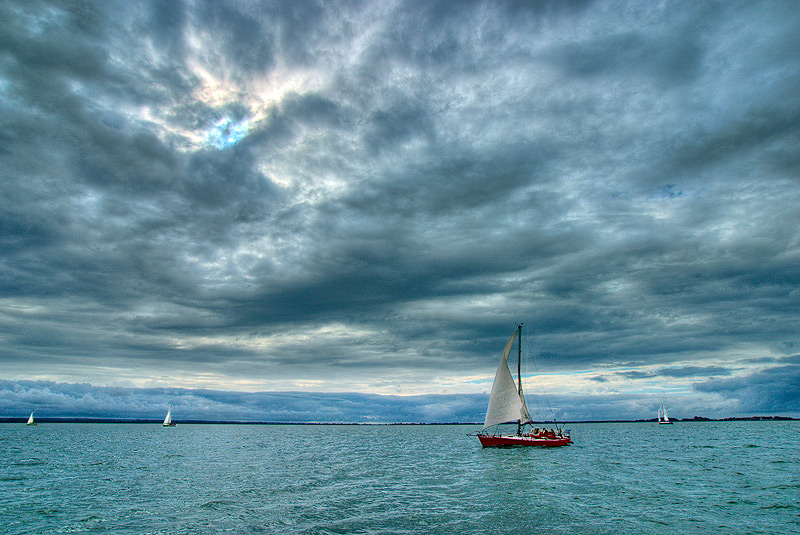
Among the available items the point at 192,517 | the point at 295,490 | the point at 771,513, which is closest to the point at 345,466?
the point at 295,490

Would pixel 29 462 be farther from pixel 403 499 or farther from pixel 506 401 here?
pixel 506 401

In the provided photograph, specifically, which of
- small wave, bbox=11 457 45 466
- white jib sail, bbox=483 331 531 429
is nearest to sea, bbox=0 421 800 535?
small wave, bbox=11 457 45 466

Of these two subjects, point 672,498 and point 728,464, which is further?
point 728,464

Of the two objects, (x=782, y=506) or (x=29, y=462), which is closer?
(x=782, y=506)

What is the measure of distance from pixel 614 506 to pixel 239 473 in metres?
38.0

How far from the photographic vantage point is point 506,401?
7950 cm

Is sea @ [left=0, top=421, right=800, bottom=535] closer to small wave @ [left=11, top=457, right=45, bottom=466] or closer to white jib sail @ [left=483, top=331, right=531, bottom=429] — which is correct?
small wave @ [left=11, top=457, right=45, bottom=466]

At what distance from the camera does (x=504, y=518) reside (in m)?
28.3

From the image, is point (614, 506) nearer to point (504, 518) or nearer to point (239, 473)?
point (504, 518)

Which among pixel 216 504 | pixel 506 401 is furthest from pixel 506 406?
pixel 216 504

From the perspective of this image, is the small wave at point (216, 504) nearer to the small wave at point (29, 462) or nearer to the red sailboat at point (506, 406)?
the small wave at point (29, 462)

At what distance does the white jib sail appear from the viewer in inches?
3113

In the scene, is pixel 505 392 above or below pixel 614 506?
above

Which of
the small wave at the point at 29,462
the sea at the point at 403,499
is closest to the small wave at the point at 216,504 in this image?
the sea at the point at 403,499
